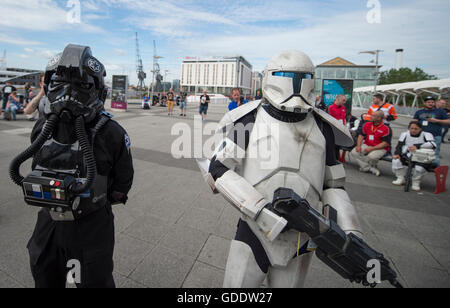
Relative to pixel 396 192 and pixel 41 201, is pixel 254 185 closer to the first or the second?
pixel 41 201

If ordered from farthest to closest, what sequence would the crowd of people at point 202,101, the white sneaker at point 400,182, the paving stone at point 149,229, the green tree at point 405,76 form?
the green tree at point 405,76, the crowd of people at point 202,101, the white sneaker at point 400,182, the paving stone at point 149,229

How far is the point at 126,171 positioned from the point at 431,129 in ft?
21.7

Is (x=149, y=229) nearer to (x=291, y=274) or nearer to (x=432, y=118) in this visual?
(x=291, y=274)

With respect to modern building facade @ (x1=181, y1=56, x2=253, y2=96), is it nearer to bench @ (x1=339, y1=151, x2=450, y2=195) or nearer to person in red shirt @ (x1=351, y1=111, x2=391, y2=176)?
person in red shirt @ (x1=351, y1=111, x2=391, y2=176)

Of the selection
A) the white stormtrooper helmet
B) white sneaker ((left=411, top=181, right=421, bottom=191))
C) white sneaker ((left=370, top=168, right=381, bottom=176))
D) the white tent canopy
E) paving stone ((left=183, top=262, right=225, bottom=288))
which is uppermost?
the white tent canopy

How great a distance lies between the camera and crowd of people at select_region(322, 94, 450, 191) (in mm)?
5047

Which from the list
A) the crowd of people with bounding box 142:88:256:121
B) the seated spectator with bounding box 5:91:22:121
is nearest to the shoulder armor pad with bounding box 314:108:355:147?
the crowd of people with bounding box 142:88:256:121

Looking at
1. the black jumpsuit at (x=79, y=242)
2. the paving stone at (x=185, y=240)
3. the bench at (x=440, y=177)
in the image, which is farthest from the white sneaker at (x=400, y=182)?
the black jumpsuit at (x=79, y=242)

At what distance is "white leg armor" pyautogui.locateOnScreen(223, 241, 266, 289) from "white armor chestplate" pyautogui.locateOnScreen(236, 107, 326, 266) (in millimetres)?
118

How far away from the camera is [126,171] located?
1660mm

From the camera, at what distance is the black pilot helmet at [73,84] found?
130 cm

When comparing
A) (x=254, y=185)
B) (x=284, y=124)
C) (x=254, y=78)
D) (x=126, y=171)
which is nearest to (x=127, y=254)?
(x=126, y=171)

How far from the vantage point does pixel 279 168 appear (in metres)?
1.47

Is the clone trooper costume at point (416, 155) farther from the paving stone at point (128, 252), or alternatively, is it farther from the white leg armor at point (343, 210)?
the paving stone at point (128, 252)
